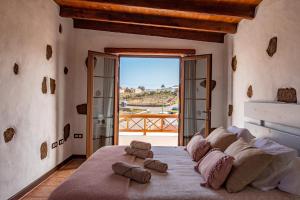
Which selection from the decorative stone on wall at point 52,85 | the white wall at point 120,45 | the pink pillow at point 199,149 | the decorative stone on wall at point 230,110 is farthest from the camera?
the white wall at point 120,45

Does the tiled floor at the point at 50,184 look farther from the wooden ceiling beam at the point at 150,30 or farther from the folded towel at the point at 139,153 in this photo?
the wooden ceiling beam at the point at 150,30

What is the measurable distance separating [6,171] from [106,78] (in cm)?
263

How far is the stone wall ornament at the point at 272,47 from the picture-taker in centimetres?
304

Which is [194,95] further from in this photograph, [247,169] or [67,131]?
[247,169]

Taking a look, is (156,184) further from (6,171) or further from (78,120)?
(78,120)

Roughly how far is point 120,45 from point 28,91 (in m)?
2.26

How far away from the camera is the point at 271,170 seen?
6.67ft

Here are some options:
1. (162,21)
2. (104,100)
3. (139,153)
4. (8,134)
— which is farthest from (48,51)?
(139,153)

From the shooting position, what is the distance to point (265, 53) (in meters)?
3.32

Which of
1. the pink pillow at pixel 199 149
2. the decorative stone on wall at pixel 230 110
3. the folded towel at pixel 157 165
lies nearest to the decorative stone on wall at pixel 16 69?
the folded towel at pixel 157 165

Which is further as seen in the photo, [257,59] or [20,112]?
[257,59]

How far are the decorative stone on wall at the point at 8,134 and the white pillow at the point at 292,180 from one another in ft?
8.86

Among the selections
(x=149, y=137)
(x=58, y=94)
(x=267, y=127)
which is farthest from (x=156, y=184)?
(x=149, y=137)

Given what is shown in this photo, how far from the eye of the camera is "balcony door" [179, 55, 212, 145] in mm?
5000
